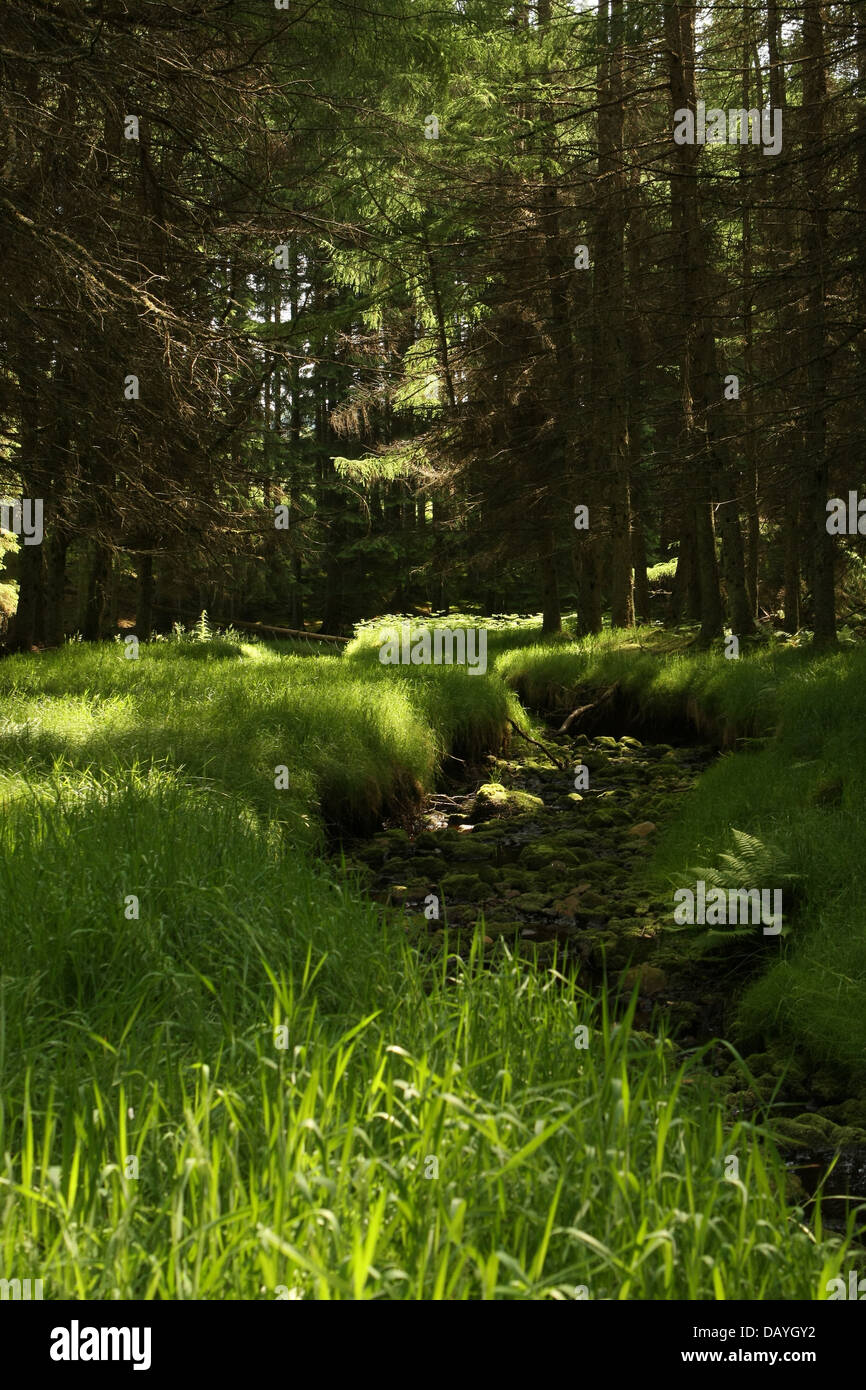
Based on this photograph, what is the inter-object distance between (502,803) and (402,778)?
1.08 meters

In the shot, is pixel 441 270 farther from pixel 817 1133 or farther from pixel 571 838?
pixel 817 1133

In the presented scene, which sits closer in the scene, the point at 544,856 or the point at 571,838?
the point at 544,856

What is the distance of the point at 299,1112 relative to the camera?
2482 mm

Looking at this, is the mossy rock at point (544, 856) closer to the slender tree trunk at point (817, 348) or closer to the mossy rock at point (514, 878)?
the mossy rock at point (514, 878)

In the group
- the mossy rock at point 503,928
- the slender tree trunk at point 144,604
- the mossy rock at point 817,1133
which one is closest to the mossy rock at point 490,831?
the mossy rock at point 503,928

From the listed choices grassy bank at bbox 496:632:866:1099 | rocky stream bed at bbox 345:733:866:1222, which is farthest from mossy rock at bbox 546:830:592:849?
grassy bank at bbox 496:632:866:1099

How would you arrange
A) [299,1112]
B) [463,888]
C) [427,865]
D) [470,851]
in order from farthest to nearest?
[470,851] < [427,865] < [463,888] < [299,1112]

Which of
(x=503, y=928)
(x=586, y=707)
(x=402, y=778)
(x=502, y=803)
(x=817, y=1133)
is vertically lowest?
(x=817, y=1133)

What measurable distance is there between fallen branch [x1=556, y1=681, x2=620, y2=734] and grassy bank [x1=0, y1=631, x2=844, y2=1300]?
8.57 m

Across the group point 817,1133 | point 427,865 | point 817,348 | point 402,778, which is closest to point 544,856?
point 427,865

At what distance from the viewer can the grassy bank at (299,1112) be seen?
82.4 inches
